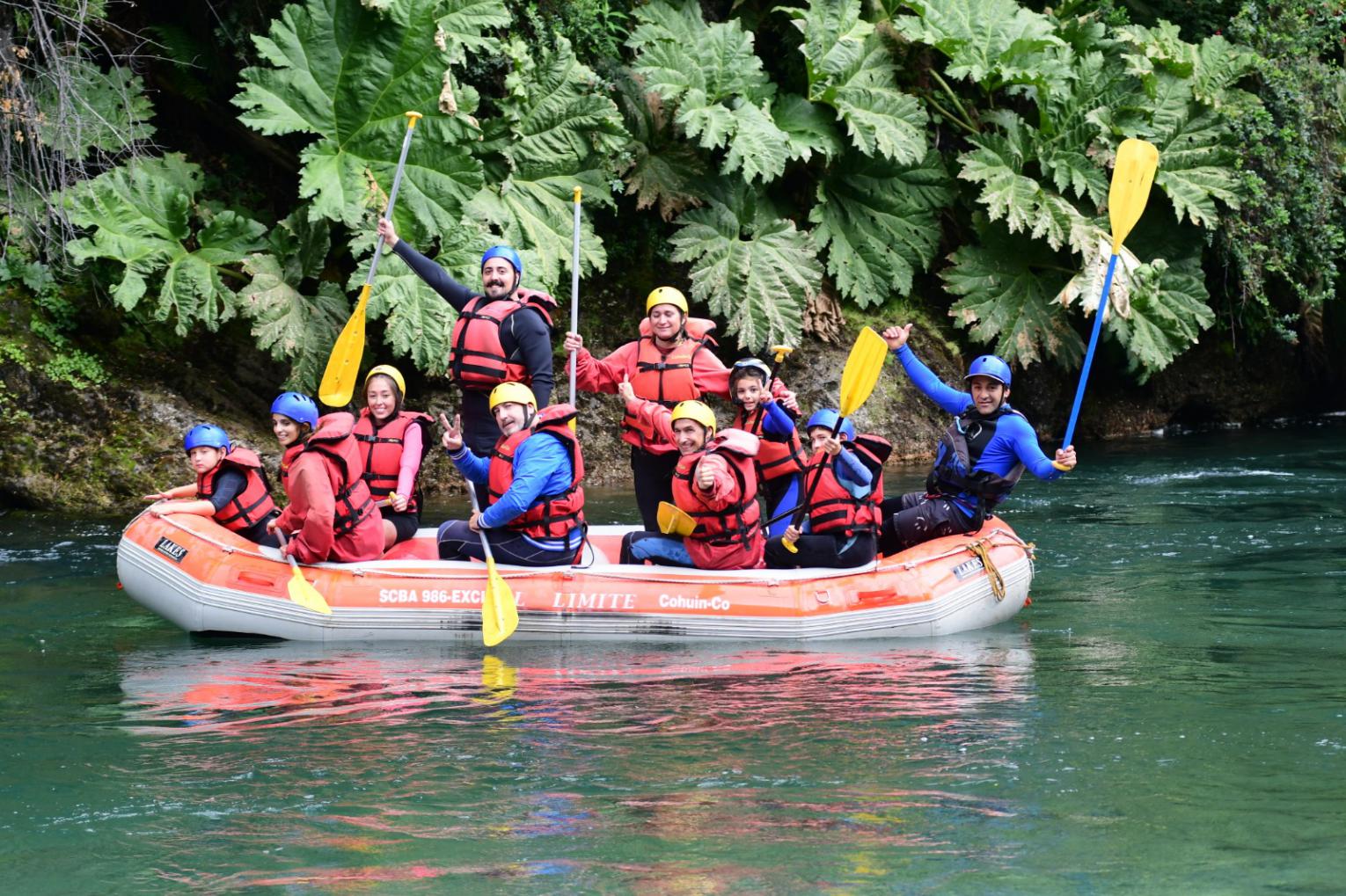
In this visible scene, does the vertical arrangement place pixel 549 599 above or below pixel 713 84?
below

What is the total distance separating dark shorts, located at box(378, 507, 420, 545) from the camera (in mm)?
7676

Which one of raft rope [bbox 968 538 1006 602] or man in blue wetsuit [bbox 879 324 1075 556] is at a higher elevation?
man in blue wetsuit [bbox 879 324 1075 556]

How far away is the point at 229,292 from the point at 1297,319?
992 cm

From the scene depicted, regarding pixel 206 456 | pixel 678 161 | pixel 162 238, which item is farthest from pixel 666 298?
pixel 678 161

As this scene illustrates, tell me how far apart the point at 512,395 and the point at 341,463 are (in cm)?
87

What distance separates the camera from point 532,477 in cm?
680

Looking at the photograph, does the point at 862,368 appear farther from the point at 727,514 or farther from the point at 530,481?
the point at 530,481

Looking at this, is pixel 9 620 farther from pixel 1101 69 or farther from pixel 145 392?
pixel 1101 69

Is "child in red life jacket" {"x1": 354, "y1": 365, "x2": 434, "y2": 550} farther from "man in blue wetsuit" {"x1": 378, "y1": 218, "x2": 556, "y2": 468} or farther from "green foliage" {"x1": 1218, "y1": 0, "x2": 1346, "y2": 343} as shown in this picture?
"green foliage" {"x1": 1218, "y1": 0, "x2": 1346, "y2": 343}

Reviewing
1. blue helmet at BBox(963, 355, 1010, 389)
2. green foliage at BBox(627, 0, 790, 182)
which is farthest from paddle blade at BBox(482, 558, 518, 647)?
green foliage at BBox(627, 0, 790, 182)

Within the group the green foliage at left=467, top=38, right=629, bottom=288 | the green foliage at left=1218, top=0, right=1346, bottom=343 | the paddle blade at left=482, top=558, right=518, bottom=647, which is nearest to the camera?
the paddle blade at left=482, top=558, right=518, bottom=647

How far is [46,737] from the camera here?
5.33 m

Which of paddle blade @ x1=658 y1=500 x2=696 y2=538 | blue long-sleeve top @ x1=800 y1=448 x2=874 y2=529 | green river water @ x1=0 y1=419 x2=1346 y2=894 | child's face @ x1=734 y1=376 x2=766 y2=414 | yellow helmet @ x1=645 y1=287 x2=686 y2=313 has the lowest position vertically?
green river water @ x1=0 y1=419 x2=1346 y2=894

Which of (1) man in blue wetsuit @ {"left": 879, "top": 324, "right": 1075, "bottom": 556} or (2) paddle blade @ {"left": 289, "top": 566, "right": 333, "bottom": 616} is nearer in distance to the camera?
(2) paddle blade @ {"left": 289, "top": 566, "right": 333, "bottom": 616}
